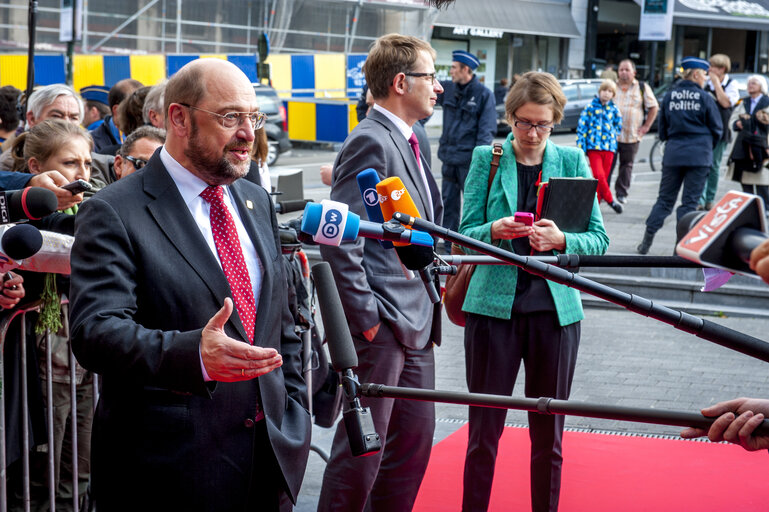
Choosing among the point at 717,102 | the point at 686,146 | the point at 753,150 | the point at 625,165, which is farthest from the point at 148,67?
the point at 686,146

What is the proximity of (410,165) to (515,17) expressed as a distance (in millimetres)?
31389

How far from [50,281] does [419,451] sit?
1.61 m

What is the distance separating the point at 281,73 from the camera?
24188 mm

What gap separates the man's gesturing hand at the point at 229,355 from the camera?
2227 mm

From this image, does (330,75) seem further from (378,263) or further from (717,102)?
(378,263)

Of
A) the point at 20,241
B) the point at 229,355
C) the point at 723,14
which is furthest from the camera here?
the point at 723,14

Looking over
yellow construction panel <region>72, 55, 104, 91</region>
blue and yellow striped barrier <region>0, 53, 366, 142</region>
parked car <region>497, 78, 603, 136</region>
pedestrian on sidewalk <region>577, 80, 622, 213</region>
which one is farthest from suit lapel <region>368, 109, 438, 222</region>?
parked car <region>497, 78, 603, 136</region>

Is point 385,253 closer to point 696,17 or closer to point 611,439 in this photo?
point 611,439

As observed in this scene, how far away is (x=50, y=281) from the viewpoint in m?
3.70

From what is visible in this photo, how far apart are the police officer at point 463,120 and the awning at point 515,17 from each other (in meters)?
20.2

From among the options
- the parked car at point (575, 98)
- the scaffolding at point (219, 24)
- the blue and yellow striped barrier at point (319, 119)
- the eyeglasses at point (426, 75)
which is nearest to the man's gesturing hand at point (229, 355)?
the eyeglasses at point (426, 75)

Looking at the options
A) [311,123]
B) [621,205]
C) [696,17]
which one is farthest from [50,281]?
[696,17]

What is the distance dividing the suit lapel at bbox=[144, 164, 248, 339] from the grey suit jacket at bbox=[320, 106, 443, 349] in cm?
110

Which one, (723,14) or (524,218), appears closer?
(524,218)
